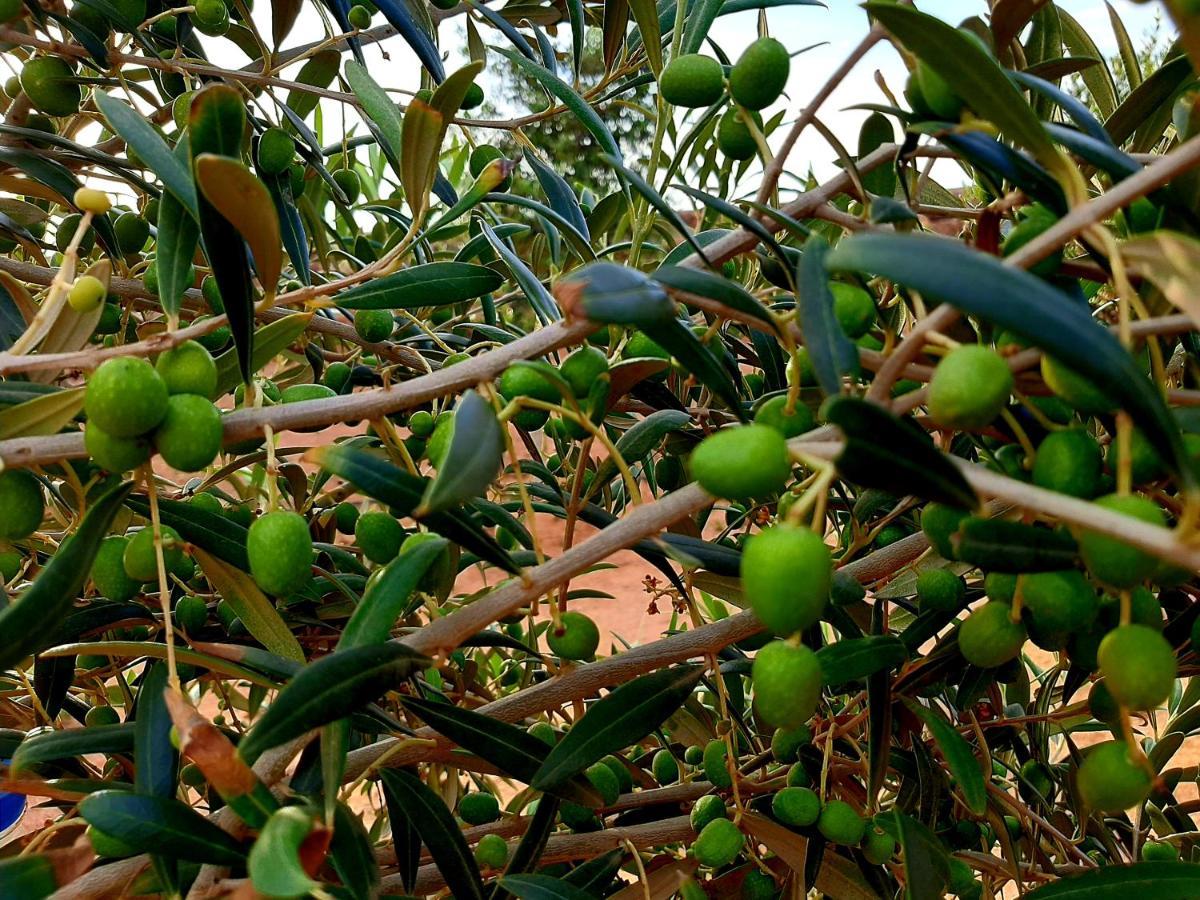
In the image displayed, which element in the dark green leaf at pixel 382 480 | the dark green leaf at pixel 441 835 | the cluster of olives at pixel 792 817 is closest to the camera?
the dark green leaf at pixel 382 480

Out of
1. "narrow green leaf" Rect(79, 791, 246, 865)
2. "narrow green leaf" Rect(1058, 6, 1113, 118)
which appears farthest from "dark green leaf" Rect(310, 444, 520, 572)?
"narrow green leaf" Rect(1058, 6, 1113, 118)

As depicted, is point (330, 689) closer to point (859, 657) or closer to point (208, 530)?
point (208, 530)

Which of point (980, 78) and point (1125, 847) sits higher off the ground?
point (980, 78)

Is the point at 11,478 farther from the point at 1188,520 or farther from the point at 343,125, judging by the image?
the point at 343,125

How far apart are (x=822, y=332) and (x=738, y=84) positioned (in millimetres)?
291

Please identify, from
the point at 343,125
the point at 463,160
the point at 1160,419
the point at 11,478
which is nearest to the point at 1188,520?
the point at 1160,419

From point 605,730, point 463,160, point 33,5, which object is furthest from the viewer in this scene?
point 463,160

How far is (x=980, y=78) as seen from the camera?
528 mm

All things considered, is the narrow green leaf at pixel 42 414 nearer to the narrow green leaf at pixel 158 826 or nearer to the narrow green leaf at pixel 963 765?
the narrow green leaf at pixel 158 826

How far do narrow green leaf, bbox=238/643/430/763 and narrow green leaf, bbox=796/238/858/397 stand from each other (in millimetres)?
320

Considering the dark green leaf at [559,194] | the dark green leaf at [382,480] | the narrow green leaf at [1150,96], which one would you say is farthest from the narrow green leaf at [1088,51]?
the dark green leaf at [382,480]

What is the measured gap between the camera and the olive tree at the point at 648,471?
496mm

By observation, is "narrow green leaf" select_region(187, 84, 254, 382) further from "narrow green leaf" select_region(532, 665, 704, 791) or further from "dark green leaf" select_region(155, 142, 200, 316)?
"narrow green leaf" select_region(532, 665, 704, 791)

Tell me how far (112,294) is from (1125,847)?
1.74 m
